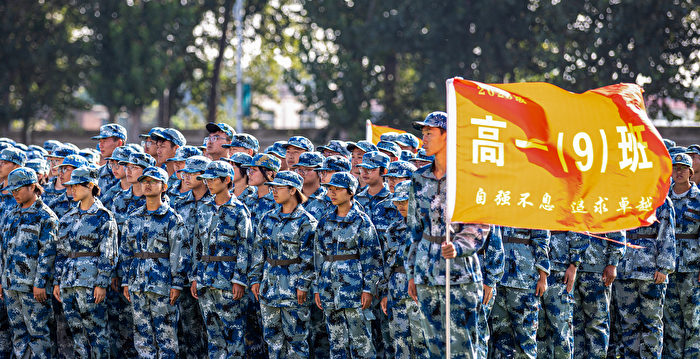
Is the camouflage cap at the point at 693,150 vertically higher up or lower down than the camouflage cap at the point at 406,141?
lower down

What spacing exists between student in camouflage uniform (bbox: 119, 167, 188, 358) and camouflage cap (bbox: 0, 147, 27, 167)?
7.29 feet

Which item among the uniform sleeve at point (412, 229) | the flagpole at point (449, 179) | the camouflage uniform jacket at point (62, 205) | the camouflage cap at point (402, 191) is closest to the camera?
the flagpole at point (449, 179)

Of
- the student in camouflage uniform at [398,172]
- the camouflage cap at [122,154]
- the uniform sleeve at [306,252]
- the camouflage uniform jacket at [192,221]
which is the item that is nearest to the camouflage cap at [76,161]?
the camouflage cap at [122,154]

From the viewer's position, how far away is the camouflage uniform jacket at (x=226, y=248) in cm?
840

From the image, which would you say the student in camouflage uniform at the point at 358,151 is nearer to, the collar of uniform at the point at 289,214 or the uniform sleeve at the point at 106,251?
the collar of uniform at the point at 289,214

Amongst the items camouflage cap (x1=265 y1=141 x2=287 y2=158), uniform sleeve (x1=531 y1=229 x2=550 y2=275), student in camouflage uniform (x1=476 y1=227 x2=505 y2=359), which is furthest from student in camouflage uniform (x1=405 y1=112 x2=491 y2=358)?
camouflage cap (x1=265 y1=141 x2=287 y2=158)

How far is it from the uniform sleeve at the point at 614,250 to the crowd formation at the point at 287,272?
0.01 metres

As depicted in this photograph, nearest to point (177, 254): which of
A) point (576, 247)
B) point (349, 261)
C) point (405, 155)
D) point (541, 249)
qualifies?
point (349, 261)

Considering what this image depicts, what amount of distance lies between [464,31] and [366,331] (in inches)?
616

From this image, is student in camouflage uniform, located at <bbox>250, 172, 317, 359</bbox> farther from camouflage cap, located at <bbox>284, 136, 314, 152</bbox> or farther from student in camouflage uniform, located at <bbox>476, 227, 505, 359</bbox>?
camouflage cap, located at <bbox>284, 136, 314, 152</bbox>

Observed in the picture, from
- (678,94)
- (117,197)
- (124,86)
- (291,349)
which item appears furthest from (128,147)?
(124,86)

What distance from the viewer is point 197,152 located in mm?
10133

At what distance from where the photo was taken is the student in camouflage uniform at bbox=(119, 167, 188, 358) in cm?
845

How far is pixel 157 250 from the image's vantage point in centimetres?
852
